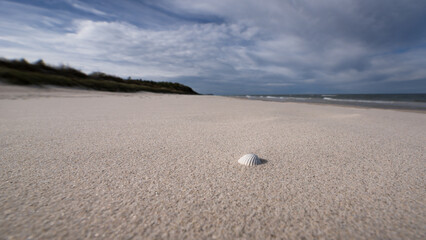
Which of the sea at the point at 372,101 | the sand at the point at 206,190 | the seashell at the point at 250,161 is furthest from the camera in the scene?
the sea at the point at 372,101

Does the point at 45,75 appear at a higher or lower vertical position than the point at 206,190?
higher

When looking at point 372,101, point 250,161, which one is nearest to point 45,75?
point 250,161

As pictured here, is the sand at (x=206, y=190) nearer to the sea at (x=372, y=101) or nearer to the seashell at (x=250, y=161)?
the seashell at (x=250, y=161)

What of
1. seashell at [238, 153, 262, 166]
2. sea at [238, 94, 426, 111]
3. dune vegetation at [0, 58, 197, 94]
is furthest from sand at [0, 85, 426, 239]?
dune vegetation at [0, 58, 197, 94]

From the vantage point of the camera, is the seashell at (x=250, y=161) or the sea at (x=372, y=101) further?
the sea at (x=372, y=101)

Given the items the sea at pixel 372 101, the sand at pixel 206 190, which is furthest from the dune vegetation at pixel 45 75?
the sea at pixel 372 101

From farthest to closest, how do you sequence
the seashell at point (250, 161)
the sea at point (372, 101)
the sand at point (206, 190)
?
the sea at point (372, 101)
the seashell at point (250, 161)
the sand at point (206, 190)

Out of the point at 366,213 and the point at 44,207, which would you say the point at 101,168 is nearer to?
the point at 44,207

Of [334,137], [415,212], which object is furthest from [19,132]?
[334,137]

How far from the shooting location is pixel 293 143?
199 centimetres

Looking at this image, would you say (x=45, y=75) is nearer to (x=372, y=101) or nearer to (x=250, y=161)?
(x=250, y=161)

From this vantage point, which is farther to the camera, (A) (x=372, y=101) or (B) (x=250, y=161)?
(A) (x=372, y=101)

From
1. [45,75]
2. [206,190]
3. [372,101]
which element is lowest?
[206,190]

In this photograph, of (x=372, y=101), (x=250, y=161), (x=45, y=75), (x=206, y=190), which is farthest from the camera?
(x=372, y=101)
